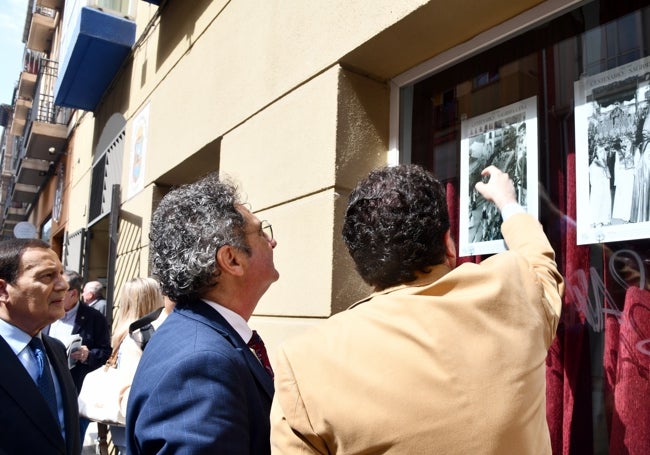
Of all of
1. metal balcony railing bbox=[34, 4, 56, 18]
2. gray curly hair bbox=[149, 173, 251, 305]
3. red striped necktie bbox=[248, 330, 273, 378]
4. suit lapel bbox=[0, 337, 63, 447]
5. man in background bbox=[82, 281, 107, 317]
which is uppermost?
metal balcony railing bbox=[34, 4, 56, 18]

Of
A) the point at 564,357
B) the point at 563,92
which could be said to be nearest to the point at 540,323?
the point at 564,357

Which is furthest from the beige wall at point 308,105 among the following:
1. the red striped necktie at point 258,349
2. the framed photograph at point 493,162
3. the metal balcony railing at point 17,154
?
the metal balcony railing at point 17,154

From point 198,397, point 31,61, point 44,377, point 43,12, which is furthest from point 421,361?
point 31,61

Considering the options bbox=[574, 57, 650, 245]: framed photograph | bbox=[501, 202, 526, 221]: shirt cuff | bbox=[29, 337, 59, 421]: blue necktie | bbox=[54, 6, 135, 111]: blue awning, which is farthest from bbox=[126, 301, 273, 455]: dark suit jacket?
bbox=[54, 6, 135, 111]: blue awning

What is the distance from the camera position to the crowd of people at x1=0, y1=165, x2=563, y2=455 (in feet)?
3.29

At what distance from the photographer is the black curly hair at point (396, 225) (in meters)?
1.19

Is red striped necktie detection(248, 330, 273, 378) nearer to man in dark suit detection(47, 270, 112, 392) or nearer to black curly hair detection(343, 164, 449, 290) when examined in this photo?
black curly hair detection(343, 164, 449, 290)

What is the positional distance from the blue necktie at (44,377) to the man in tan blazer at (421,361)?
153 centimetres

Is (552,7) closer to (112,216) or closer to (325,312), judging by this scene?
(325,312)

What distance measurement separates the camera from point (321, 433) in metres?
1.05

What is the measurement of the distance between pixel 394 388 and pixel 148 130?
4950 mm

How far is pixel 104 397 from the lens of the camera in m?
2.78

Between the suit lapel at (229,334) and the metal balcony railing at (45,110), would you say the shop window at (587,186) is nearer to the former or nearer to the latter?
the suit lapel at (229,334)

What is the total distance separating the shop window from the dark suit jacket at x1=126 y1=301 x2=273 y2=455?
1.11m
